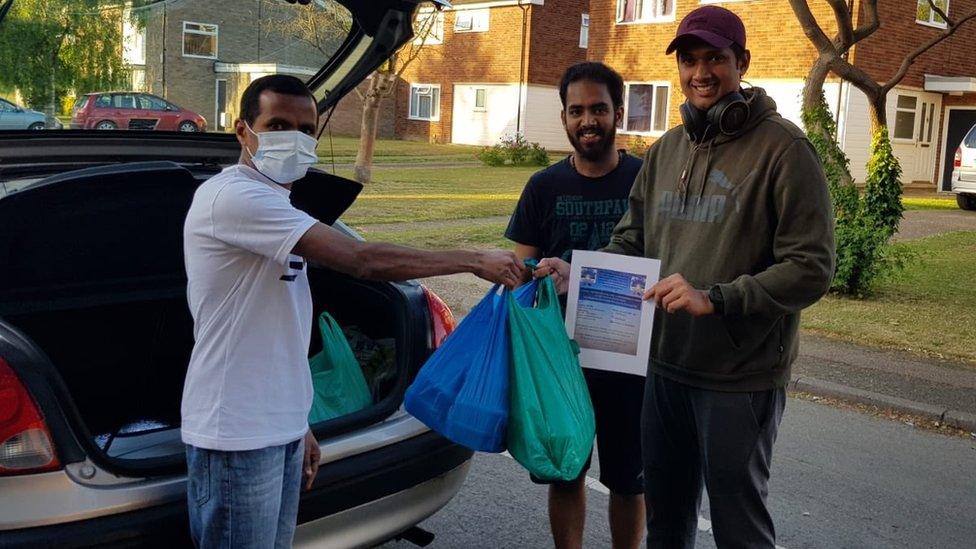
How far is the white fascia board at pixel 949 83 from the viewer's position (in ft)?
78.3

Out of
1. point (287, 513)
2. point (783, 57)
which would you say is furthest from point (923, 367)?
point (783, 57)

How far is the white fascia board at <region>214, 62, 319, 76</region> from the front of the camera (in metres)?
3.99

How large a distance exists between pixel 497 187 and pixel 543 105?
14.4 m

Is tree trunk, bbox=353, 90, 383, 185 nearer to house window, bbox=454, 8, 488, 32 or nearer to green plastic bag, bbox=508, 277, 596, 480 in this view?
house window, bbox=454, 8, 488, 32

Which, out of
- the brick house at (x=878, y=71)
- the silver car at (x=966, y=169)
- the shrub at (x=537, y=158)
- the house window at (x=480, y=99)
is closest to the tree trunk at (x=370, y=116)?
the brick house at (x=878, y=71)

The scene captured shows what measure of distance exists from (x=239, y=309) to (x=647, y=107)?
27.7m

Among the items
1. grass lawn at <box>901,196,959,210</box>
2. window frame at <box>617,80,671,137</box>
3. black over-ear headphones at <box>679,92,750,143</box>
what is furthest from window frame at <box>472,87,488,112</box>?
black over-ear headphones at <box>679,92,750,143</box>

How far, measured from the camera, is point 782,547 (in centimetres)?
434

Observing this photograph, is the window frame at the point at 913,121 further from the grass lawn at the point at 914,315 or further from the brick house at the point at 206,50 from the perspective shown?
the brick house at the point at 206,50

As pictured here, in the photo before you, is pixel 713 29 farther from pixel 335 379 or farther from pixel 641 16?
pixel 641 16

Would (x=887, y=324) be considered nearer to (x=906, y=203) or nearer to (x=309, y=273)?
(x=309, y=273)

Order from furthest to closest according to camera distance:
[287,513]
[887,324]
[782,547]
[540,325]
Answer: [887,324]
[782,547]
[540,325]
[287,513]

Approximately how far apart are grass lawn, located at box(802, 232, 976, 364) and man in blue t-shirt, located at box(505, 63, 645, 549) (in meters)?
5.32

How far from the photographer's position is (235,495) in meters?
2.44
